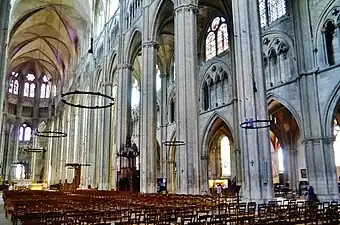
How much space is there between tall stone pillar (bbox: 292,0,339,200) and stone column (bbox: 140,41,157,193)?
989cm

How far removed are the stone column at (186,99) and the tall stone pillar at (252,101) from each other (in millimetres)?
3437

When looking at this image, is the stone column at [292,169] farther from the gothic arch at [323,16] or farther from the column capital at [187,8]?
the column capital at [187,8]

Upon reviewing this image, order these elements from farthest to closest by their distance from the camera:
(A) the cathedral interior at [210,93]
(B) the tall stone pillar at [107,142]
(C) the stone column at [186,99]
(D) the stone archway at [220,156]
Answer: (B) the tall stone pillar at [107,142]
(D) the stone archway at [220,156]
(C) the stone column at [186,99]
(A) the cathedral interior at [210,93]

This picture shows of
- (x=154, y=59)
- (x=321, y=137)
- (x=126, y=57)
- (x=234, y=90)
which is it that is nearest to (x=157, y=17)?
(x=154, y=59)

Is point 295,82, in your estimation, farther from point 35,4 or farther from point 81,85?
point 35,4

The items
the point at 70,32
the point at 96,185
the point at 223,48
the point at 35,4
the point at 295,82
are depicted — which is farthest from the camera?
the point at 70,32

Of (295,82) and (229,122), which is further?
(229,122)

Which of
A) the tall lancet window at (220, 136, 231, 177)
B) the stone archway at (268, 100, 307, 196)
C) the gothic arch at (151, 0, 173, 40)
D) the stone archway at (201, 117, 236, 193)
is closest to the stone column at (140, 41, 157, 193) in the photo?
the gothic arch at (151, 0, 173, 40)

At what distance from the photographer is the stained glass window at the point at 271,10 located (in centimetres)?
2105

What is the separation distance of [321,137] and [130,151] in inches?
549

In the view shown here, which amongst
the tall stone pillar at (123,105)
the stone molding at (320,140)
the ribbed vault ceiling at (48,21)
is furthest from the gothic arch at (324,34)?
the ribbed vault ceiling at (48,21)

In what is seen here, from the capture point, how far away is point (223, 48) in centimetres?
2711

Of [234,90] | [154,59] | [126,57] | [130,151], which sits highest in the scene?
[126,57]

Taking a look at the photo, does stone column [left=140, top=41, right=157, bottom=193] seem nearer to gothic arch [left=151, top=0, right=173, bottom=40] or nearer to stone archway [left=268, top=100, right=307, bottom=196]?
gothic arch [left=151, top=0, right=173, bottom=40]
